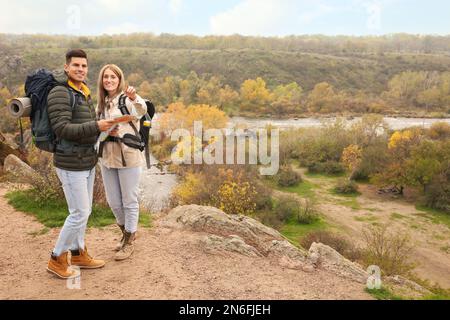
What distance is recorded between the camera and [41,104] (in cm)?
384

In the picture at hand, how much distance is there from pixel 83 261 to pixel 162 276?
904 mm

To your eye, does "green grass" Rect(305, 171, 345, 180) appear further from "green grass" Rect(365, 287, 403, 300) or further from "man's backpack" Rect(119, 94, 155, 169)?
"man's backpack" Rect(119, 94, 155, 169)

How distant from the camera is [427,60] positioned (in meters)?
107

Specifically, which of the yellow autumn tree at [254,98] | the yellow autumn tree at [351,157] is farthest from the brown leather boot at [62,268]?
the yellow autumn tree at [254,98]

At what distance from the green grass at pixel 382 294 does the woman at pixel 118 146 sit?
293 centimetres

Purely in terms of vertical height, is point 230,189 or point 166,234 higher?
point 166,234

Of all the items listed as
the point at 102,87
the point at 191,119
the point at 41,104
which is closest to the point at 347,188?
the point at 191,119

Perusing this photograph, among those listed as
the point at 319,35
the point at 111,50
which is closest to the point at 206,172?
the point at 111,50

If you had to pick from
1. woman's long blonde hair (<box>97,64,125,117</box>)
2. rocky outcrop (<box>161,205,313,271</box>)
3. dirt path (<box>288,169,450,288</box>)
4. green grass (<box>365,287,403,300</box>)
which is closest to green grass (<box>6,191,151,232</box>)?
rocky outcrop (<box>161,205,313,271</box>)

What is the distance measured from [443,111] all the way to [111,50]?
7251 cm

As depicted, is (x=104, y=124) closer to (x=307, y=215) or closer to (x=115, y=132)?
(x=115, y=132)

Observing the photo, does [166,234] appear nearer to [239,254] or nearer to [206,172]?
[239,254]

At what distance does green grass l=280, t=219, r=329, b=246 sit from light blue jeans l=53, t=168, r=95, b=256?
1782 cm

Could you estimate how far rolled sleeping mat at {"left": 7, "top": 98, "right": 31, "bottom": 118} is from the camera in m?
3.75
